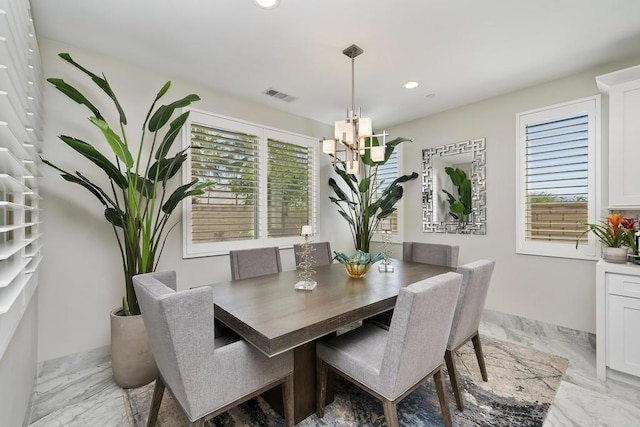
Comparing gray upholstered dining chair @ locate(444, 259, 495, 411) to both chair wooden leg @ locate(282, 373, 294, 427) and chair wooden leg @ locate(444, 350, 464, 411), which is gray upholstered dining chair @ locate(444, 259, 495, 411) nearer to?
chair wooden leg @ locate(444, 350, 464, 411)

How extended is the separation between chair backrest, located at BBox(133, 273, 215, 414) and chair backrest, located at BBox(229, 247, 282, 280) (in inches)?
48.9

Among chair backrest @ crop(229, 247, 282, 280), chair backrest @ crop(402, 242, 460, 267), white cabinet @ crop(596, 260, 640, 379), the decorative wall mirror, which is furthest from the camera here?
the decorative wall mirror

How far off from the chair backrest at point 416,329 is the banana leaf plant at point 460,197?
2.46m

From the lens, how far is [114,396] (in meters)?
2.10

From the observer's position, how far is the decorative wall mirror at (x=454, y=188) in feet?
11.9

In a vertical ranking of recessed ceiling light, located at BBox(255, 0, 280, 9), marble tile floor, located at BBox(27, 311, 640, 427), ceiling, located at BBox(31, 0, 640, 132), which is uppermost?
ceiling, located at BBox(31, 0, 640, 132)

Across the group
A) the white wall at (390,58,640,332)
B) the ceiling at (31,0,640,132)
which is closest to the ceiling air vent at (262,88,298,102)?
the ceiling at (31,0,640,132)

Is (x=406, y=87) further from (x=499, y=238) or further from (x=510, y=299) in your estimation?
(x=510, y=299)

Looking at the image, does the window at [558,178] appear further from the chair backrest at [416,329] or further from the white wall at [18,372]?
the white wall at [18,372]

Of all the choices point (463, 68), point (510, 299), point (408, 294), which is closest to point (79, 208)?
point (408, 294)

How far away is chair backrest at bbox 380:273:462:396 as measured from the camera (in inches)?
52.3

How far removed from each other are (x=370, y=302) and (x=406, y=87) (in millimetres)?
2599

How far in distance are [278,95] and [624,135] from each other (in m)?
3.37

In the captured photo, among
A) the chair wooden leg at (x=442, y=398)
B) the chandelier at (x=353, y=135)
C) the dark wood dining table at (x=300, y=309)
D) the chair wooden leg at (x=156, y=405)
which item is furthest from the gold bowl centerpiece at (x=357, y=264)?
the chair wooden leg at (x=156, y=405)
